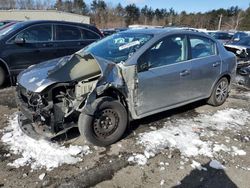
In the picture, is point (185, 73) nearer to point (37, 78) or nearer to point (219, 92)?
point (219, 92)

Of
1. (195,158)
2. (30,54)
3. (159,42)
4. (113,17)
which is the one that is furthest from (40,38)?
(113,17)

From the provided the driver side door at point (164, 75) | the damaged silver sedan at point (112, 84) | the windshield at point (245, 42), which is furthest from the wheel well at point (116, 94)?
the windshield at point (245, 42)

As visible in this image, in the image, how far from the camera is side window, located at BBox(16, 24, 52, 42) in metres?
7.71

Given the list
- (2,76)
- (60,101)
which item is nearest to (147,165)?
(60,101)

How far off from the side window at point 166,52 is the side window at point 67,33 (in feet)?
13.7

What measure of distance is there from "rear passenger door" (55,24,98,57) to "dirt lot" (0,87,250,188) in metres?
3.45

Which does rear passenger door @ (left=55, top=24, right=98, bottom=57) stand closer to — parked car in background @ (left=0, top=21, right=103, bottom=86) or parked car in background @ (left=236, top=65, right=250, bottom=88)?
parked car in background @ (left=0, top=21, right=103, bottom=86)

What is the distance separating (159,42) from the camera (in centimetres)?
493

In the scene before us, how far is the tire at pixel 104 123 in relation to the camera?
419 cm

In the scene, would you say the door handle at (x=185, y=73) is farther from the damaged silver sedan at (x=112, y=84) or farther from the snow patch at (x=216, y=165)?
the snow patch at (x=216, y=165)

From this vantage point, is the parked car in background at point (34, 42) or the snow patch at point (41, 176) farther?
the parked car in background at point (34, 42)

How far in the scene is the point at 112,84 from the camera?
14.0 feet

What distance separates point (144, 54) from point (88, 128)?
145 cm

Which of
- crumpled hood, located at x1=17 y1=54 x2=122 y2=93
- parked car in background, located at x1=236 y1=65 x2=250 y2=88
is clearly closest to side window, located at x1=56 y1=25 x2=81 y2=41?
crumpled hood, located at x1=17 y1=54 x2=122 y2=93
